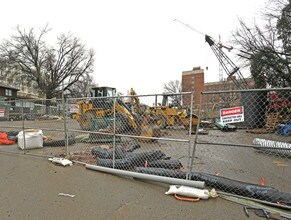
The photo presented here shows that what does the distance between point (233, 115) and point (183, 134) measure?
3161 mm

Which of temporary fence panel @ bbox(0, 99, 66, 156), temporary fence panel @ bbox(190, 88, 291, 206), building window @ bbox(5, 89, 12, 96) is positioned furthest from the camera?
building window @ bbox(5, 89, 12, 96)

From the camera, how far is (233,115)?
3.66 meters

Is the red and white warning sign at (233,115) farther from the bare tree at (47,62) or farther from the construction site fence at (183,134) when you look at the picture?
the bare tree at (47,62)

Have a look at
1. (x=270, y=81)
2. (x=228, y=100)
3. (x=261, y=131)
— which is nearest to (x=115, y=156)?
(x=228, y=100)

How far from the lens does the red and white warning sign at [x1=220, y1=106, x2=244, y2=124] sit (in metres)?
3.59

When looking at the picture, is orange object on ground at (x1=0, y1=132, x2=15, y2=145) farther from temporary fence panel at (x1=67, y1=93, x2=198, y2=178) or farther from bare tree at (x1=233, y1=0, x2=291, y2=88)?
bare tree at (x1=233, y1=0, x2=291, y2=88)

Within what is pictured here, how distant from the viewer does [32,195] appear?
3.62 m

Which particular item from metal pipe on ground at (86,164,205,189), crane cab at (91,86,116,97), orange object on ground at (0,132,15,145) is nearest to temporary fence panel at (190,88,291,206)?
metal pipe on ground at (86,164,205,189)

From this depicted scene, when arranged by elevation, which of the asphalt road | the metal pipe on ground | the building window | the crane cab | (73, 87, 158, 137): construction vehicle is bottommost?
the asphalt road

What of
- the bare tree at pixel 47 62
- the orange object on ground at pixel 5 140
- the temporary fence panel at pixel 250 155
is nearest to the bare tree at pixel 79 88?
the bare tree at pixel 47 62

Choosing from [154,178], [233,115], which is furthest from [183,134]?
[233,115]

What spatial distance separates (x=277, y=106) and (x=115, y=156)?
4.56m

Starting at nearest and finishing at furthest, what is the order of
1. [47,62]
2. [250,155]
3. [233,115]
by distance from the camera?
[233,115]
[250,155]
[47,62]

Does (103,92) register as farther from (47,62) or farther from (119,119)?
(47,62)
